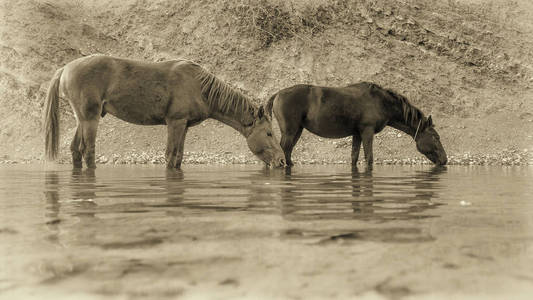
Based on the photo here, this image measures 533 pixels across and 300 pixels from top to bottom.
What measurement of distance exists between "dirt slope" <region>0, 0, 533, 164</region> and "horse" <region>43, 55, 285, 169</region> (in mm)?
13709

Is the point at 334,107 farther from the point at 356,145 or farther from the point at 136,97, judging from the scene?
the point at 136,97

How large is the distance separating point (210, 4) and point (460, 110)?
51.3 feet

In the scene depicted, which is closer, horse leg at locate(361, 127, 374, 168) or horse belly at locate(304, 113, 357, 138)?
horse leg at locate(361, 127, 374, 168)

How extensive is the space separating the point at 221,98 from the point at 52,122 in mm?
3428

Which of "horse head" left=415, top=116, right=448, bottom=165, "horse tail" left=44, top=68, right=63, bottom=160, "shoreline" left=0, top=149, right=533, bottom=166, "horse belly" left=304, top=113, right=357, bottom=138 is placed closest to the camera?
"horse tail" left=44, top=68, right=63, bottom=160

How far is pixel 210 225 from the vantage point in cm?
299

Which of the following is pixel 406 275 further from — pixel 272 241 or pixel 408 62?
pixel 408 62

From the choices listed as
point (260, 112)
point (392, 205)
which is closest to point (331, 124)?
point (260, 112)

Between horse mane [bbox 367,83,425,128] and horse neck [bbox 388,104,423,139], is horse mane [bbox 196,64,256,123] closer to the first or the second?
horse mane [bbox 367,83,425,128]

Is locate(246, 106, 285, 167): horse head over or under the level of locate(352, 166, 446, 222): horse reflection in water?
over

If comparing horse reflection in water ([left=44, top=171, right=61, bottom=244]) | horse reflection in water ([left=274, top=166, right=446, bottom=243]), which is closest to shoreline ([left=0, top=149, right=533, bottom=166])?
horse reflection in water ([left=274, top=166, right=446, bottom=243])

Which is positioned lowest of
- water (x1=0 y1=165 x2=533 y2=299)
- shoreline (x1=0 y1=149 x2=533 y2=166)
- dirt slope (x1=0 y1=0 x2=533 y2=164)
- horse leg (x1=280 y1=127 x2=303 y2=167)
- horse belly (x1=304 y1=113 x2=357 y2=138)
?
water (x1=0 y1=165 x2=533 y2=299)

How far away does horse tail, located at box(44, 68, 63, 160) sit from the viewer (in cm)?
1058

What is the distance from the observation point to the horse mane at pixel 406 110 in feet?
42.8
